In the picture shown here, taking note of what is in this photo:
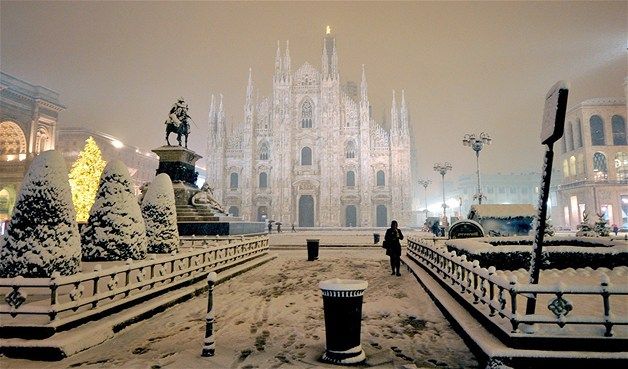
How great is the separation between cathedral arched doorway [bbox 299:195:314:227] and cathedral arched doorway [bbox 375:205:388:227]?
31.0ft

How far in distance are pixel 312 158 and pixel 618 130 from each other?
138ft

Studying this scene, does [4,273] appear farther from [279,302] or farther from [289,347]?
[289,347]

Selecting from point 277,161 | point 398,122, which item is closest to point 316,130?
point 277,161

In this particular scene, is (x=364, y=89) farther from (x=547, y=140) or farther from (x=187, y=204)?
(x=547, y=140)

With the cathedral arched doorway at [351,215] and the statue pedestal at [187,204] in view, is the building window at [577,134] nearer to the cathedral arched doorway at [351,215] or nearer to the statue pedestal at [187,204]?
the cathedral arched doorway at [351,215]

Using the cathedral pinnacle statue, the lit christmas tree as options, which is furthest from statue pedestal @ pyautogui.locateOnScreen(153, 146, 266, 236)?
the lit christmas tree

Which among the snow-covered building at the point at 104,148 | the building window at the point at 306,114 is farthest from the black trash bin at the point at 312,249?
the snow-covered building at the point at 104,148

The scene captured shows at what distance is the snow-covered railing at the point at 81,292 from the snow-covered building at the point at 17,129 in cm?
4463

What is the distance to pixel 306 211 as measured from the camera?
50.9m

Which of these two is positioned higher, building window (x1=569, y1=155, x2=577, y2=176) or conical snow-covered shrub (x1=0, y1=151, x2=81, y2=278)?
building window (x1=569, y1=155, x2=577, y2=176)

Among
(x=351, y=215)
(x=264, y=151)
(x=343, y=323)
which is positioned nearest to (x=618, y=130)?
(x=351, y=215)

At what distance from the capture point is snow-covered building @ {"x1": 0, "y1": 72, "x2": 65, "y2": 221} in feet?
136

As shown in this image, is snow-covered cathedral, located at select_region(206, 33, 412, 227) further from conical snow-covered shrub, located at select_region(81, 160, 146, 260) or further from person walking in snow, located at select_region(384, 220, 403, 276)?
conical snow-covered shrub, located at select_region(81, 160, 146, 260)

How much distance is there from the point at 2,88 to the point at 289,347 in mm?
51729
